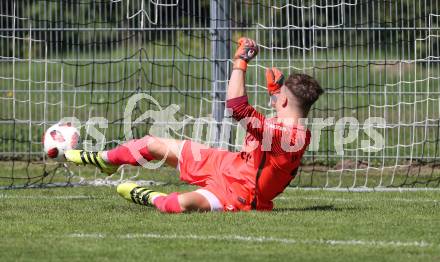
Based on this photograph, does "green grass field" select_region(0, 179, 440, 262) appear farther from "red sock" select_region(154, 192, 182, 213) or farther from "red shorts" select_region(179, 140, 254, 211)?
"red shorts" select_region(179, 140, 254, 211)

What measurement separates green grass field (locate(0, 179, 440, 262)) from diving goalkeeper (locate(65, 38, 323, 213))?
21 centimetres

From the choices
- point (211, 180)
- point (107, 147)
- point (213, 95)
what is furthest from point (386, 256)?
point (107, 147)

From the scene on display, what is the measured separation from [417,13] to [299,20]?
174cm

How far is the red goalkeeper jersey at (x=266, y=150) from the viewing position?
29.0 feet

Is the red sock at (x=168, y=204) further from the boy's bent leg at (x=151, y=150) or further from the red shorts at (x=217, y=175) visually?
the boy's bent leg at (x=151, y=150)

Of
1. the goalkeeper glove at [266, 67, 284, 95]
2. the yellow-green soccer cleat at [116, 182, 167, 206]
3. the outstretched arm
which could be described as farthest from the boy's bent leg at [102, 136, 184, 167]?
the goalkeeper glove at [266, 67, 284, 95]

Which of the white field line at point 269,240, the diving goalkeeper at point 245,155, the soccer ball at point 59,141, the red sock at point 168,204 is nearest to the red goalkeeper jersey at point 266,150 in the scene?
the diving goalkeeper at point 245,155

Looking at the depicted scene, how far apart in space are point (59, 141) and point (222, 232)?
10.9ft

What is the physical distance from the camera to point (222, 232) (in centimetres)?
805

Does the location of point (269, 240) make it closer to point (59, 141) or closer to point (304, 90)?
point (304, 90)

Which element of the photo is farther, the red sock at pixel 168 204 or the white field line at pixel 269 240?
the red sock at pixel 168 204

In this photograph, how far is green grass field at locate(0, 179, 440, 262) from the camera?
7094 millimetres

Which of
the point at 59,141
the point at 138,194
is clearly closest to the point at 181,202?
the point at 138,194

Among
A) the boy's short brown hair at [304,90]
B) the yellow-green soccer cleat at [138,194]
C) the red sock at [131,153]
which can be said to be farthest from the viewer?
the red sock at [131,153]
